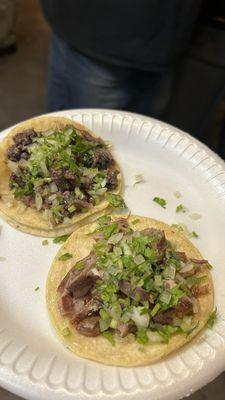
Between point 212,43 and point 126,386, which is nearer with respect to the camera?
point 126,386

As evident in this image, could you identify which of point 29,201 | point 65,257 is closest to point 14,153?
point 29,201

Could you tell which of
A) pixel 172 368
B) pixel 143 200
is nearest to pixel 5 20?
pixel 143 200

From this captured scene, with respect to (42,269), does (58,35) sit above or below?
above

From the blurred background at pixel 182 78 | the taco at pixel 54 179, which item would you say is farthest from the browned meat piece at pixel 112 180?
the blurred background at pixel 182 78

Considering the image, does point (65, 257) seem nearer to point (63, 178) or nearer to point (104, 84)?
point (63, 178)

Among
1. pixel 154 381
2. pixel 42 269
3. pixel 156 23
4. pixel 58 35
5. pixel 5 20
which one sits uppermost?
pixel 156 23

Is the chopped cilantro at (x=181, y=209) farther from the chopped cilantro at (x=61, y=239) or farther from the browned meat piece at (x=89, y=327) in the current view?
the browned meat piece at (x=89, y=327)

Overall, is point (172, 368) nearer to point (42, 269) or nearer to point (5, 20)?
point (42, 269)

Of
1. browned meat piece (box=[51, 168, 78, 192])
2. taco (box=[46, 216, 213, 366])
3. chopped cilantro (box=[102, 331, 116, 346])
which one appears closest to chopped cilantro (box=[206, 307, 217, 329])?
taco (box=[46, 216, 213, 366])
